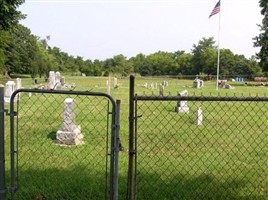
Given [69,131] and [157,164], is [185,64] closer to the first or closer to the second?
[69,131]

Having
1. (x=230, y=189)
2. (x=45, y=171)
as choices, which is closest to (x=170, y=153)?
(x=230, y=189)

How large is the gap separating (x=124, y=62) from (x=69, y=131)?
9595 cm

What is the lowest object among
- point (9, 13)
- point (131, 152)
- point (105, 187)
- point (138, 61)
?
point (105, 187)

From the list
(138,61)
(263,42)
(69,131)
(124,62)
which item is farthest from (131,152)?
(138,61)

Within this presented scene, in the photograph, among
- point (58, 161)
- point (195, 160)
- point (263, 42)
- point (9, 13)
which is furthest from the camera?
point (263, 42)

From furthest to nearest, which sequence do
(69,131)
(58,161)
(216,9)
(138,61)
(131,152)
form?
(138,61) < (216,9) < (69,131) < (58,161) < (131,152)

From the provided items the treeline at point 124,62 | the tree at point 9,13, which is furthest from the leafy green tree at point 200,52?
the tree at point 9,13

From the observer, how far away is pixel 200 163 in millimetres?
5961

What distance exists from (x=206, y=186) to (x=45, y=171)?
253 centimetres

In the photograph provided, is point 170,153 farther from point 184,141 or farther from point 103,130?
point 103,130

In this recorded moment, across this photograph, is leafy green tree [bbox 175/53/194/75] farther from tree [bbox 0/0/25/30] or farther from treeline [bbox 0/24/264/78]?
tree [bbox 0/0/25/30]

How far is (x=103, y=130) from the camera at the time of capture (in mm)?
8773

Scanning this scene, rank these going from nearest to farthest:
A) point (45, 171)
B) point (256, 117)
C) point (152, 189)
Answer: point (152, 189)
point (45, 171)
point (256, 117)

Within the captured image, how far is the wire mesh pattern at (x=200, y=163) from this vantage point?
14.9 feet
